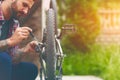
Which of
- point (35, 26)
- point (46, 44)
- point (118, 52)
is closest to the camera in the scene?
point (46, 44)

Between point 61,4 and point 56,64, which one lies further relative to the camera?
point 61,4

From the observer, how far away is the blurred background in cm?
848

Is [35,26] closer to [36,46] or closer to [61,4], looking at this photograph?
[61,4]

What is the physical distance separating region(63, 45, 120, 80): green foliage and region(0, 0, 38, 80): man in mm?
3265

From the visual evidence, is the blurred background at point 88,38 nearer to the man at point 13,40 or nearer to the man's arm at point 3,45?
the man at point 13,40

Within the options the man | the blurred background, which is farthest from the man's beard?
the blurred background

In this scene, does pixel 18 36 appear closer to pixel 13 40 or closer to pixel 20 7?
pixel 13 40

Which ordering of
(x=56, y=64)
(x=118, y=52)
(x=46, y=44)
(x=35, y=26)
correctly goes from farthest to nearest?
(x=118, y=52) → (x=35, y=26) → (x=56, y=64) → (x=46, y=44)

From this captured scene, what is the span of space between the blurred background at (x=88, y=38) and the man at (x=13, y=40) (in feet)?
11.7

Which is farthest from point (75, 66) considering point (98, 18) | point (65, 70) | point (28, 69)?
point (28, 69)

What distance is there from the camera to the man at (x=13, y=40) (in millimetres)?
4301

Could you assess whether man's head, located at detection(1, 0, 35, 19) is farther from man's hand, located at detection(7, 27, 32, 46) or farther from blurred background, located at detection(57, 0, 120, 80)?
blurred background, located at detection(57, 0, 120, 80)

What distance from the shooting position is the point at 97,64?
8.39 m

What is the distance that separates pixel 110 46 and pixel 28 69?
167 inches
